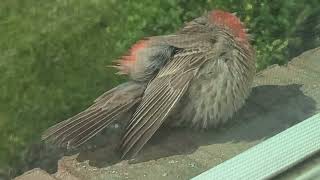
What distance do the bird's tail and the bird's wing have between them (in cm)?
4

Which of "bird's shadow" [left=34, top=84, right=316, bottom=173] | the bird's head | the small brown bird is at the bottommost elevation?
"bird's shadow" [left=34, top=84, right=316, bottom=173]

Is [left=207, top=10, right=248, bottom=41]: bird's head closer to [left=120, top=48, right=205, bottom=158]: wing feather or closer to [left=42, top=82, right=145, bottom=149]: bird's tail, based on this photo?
[left=120, top=48, right=205, bottom=158]: wing feather

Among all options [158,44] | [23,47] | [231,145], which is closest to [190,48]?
[158,44]

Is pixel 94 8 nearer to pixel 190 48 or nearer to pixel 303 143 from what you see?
pixel 190 48

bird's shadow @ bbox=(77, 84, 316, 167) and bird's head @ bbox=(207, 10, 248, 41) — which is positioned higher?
bird's head @ bbox=(207, 10, 248, 41)

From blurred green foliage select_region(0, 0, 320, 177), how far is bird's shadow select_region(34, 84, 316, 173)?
175 millimetres

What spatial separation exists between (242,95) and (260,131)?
18cm

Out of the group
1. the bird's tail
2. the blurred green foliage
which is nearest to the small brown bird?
the bird's tail

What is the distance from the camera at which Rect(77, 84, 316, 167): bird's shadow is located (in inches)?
113

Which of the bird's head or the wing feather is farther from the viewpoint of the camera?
the bird's head

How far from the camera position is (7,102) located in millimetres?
2977

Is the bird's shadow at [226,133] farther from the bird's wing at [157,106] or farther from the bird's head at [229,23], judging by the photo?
the bird's head at [229,23]

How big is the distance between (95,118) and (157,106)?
0.69ft

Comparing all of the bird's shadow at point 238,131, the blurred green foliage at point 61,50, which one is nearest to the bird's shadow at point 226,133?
the bird's shadow at point 238,131
